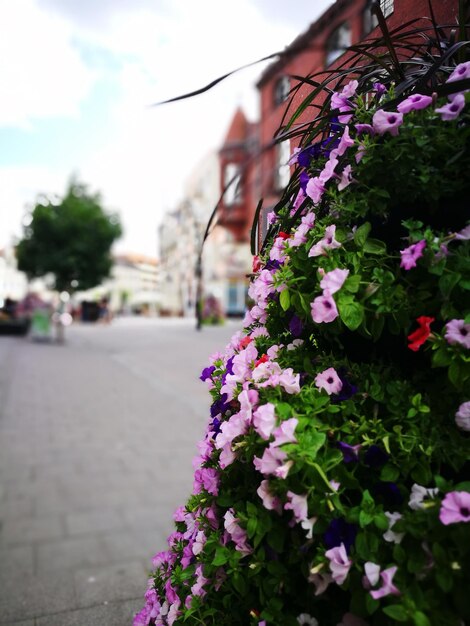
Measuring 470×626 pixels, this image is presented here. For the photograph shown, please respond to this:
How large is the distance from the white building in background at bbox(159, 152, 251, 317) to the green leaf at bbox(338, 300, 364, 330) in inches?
1382

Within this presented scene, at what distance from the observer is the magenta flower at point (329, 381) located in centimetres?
97

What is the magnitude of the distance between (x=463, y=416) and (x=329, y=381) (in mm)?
240

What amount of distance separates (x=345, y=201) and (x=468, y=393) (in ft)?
1.39

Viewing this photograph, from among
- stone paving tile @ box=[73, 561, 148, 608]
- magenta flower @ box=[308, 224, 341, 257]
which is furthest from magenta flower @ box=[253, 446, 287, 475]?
stone paving tile @ box=[73, 561, 148, 608]

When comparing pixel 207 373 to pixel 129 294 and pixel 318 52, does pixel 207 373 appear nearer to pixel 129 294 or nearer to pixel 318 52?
pixel 318 52

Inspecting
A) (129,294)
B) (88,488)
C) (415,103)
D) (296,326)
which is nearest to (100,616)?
(296,326)

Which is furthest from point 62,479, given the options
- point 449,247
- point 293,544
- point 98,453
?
point 449,247

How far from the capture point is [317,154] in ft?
3.77

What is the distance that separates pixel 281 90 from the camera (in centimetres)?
157

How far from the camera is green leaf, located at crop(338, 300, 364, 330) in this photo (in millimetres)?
897

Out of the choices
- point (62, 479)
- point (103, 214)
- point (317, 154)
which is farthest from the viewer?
point (103, 214)

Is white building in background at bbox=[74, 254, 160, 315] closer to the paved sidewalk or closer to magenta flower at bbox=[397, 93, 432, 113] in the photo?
the paved sidewalk

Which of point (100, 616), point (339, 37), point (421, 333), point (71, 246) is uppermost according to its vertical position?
point (71, 246)

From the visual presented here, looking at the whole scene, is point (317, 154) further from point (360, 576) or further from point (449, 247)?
point (360, 576)
